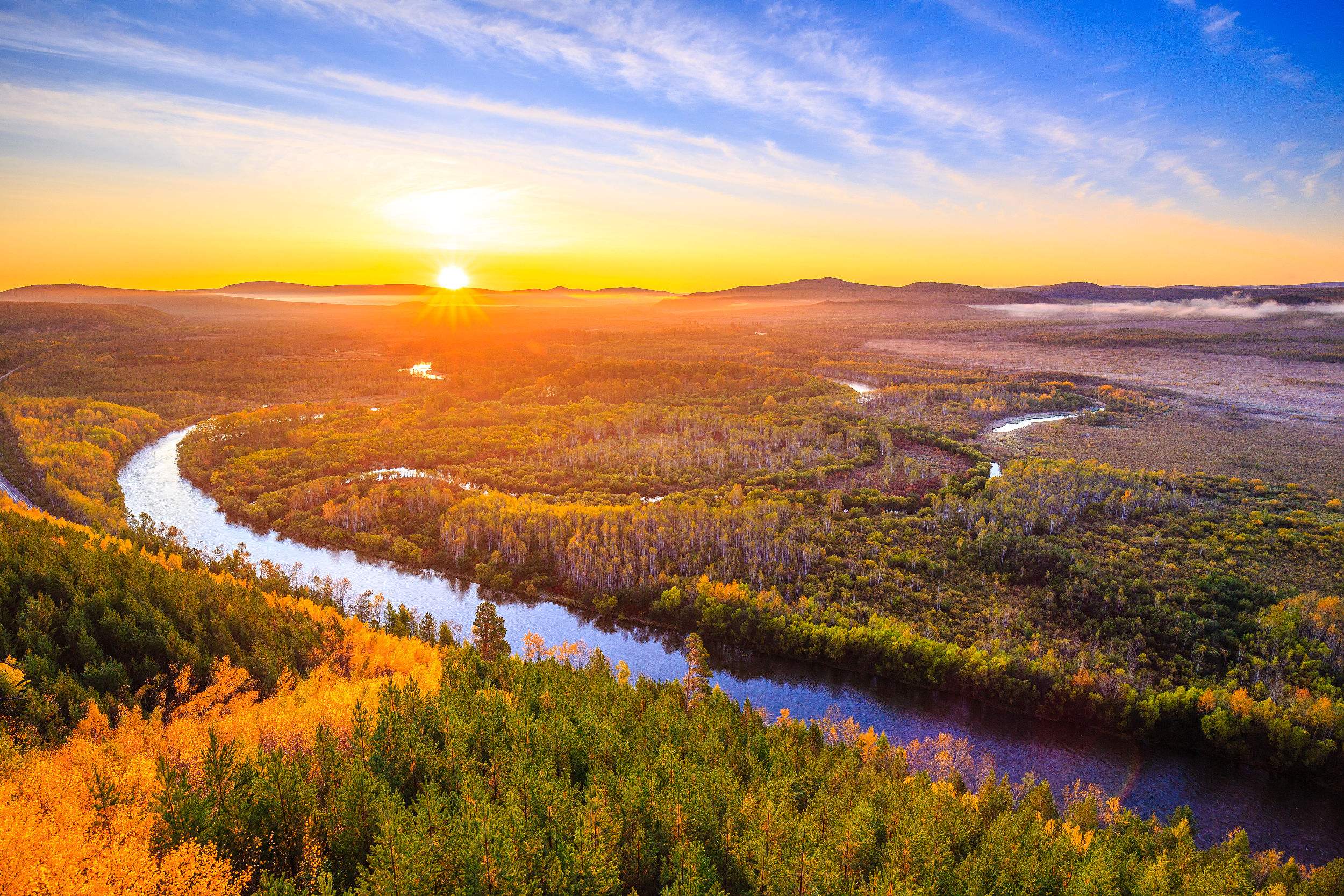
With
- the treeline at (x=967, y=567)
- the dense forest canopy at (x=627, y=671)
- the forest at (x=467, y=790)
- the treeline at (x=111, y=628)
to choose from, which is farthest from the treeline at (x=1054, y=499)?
the treeline at (x=111, y=628)

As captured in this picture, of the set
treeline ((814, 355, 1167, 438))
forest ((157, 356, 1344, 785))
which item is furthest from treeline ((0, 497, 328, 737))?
treeline ((814, 355, 1167, 438))

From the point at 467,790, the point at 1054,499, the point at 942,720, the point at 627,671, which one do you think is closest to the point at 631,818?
the point at 467,790

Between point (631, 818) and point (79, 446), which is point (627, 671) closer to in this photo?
point (631, 818)

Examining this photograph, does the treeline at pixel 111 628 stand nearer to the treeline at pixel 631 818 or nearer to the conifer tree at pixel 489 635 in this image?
the conifer tree at pixel 489 635

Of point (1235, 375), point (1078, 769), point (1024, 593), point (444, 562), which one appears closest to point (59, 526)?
point (444, 562)

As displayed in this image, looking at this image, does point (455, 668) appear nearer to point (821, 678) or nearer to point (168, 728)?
point (168, 728)
